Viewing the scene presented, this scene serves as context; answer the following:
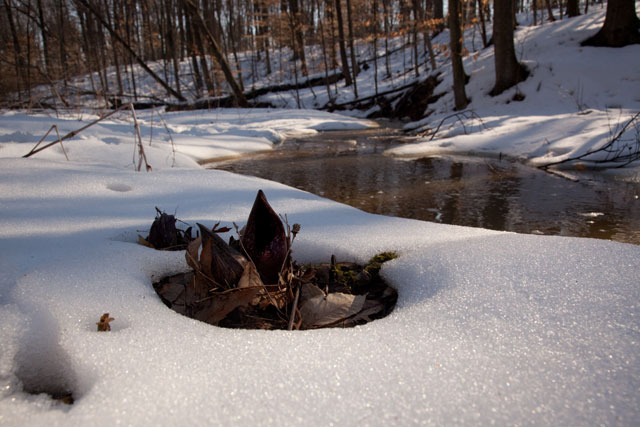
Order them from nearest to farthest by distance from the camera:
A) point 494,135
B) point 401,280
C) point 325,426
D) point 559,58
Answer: point 325,426, point 401,280, point 494,135, point 559,58

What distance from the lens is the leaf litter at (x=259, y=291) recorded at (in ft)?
2.93

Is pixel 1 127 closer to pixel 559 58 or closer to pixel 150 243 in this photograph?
pixel 150 243

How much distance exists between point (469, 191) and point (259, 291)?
236 centimetres

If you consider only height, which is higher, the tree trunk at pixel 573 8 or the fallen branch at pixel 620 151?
the tree trunk at pixel 573 8

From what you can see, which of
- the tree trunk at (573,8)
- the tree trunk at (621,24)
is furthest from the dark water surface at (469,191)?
the tree trunk at (573,8)

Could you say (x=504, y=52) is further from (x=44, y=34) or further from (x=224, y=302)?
(x=44, y=34)

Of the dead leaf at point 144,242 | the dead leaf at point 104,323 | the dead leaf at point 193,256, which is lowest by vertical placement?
the dead leaf at point 104,323

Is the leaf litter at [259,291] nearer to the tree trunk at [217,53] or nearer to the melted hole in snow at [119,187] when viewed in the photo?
the melted hole in snow at [119,187]

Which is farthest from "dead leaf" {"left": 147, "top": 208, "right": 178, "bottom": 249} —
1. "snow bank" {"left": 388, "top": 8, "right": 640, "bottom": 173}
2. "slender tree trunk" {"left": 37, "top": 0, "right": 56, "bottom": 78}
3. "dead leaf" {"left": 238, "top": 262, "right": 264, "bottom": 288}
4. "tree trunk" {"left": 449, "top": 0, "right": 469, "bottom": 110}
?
"tree trunk" {"left": 449, "top": 0, "right": 469, "bottom": 110}

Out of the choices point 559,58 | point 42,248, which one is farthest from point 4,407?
point 559,58

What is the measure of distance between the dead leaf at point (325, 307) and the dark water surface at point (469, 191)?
145cm

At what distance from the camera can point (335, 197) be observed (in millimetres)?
2850

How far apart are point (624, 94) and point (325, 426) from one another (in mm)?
8475

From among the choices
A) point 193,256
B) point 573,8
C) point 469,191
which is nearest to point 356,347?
point 193,256
